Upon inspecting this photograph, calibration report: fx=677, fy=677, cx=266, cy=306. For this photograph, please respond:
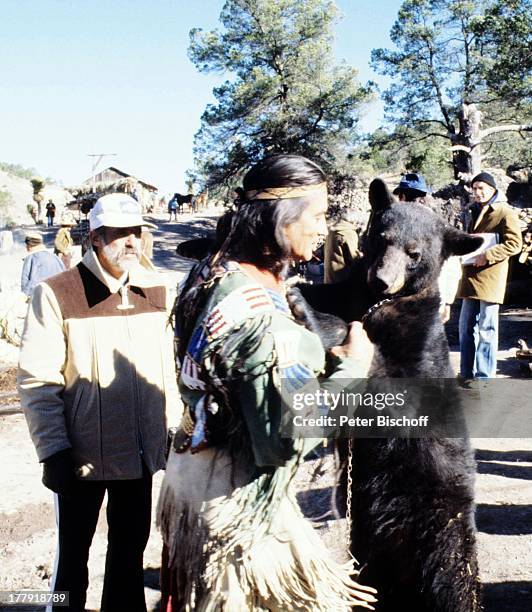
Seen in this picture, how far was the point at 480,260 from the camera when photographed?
6.16 metres

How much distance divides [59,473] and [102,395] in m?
0.35

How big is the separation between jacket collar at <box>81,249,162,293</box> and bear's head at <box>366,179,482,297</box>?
0.94 meters

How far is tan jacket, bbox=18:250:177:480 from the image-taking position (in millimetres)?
2619

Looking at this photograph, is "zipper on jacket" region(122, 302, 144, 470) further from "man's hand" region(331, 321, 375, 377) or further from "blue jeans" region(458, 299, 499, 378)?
"blue jeans" region(458, 299, 499, 378)

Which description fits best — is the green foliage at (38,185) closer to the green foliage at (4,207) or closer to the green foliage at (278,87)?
the green foliage at (278,87)

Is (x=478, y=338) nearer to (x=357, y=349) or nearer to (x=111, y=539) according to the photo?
(x=111, y=539)

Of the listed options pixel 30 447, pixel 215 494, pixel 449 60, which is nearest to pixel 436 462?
pixel 215 494

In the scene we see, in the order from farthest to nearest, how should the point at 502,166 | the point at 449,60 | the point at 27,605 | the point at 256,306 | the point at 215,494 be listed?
the point at 502,166
the point at 449,60
the point at 27,605
the point at 215,494
the point at 256,306

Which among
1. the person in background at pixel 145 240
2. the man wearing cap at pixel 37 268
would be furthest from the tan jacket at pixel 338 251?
the man wearing cap at pixel 37 268

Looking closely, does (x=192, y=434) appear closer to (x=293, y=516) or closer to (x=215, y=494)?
(x=215, y=494)

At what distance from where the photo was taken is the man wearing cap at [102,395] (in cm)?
262

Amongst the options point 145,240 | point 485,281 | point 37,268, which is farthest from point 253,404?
point 37,268

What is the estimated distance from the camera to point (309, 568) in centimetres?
175

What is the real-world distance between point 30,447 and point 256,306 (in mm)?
→ 4800
